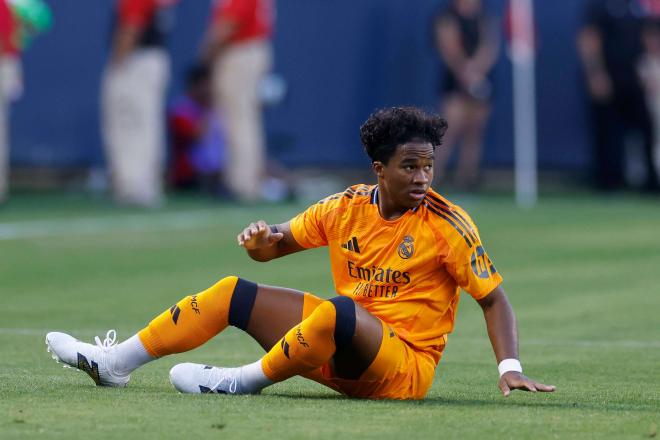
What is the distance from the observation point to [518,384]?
229 inches

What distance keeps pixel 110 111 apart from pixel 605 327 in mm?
11085

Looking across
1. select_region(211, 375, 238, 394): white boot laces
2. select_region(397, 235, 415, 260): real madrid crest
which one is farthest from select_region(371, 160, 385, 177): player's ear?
select_region(211, 375, 238, 394): white boot laces

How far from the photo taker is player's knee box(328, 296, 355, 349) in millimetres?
5887

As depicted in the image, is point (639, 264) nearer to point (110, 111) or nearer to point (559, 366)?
point (559, 366)

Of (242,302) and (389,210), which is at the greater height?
(389,210)

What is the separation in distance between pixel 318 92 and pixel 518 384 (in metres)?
18.3

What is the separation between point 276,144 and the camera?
2377 cm

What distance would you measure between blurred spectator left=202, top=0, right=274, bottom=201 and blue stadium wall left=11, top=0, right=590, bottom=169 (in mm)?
2799

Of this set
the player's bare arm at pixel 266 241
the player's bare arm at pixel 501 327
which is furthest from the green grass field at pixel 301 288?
the player's bare arm at pixel 266 241

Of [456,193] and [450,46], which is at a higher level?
[450,46]

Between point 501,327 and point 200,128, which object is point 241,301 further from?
point 200,128

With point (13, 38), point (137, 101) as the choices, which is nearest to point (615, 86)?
point (137, 101)

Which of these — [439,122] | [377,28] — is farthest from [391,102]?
[439,122]

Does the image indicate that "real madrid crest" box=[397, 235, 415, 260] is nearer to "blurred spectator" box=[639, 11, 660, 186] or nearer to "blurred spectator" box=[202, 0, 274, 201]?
"blurred spectator" box=[202, 0, 274, 201]
